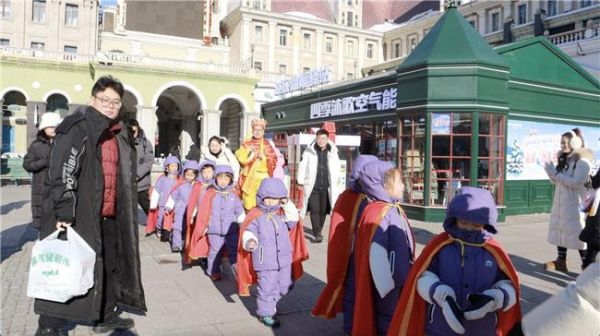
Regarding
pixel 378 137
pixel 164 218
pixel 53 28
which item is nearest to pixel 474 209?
pixel 164 218

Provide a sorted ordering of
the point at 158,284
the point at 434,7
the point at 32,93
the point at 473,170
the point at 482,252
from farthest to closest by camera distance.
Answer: the point at 434,7 → the point at 32,93 → the point at 473,170 → the point at 158,284 → the point at 482,252

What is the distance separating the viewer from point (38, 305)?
3213 mm

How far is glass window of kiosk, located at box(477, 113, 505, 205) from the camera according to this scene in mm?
10922

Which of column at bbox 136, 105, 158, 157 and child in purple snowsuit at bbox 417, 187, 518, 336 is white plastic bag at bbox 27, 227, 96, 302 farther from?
column at bbox 136, 105, 158, 157

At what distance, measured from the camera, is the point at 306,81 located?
22.0 m

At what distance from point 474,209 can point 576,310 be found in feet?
4.36

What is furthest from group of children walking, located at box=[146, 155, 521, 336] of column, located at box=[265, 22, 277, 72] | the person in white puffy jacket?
column, located at box=[265, 22, 277, 72]

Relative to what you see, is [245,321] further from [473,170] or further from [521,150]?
[521,150]

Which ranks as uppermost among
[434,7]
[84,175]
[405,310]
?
[434,7]

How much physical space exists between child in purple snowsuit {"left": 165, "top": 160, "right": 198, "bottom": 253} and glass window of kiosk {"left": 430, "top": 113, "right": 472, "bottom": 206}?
5826 millimetres

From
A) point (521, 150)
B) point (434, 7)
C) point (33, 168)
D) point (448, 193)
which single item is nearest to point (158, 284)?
point (33, 168)

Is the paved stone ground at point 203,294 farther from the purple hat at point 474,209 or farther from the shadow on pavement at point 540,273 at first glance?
the purple hat at point 474,209

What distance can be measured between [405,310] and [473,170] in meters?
8.88

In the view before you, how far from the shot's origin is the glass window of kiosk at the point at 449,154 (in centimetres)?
1071
